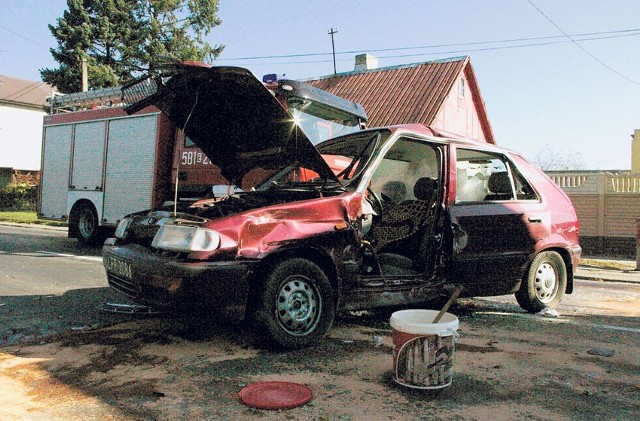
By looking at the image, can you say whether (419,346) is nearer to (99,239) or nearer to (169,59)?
(169,59)

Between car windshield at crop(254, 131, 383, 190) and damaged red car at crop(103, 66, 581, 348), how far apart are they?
1 centimetres

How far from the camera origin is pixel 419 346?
10.8 feet

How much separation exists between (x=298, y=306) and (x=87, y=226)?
9355 mm

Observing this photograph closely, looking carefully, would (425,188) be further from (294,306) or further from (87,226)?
(87,226)

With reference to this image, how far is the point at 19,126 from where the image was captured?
42.1 metres

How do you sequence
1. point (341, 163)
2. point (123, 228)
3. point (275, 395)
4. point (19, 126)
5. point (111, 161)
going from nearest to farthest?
point (275, 395) → point (123, 228) → point (341, 163) → point (111, 161) → point (19, 126)

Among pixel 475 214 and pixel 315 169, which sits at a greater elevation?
pixel 315 169

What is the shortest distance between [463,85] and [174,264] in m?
21.8

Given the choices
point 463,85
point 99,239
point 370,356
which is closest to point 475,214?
point 370,356

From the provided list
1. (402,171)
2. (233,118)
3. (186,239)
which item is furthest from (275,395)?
(402,171)

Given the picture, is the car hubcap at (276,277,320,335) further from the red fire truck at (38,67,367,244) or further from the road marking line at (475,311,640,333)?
the red fire truck at (38,67,367,244)

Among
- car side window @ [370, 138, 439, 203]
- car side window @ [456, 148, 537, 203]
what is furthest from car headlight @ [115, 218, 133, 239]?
car side window @ [456, 148, 537, 203]

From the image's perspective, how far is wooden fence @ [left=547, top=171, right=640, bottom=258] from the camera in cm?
1506

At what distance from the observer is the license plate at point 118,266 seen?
170 inches
